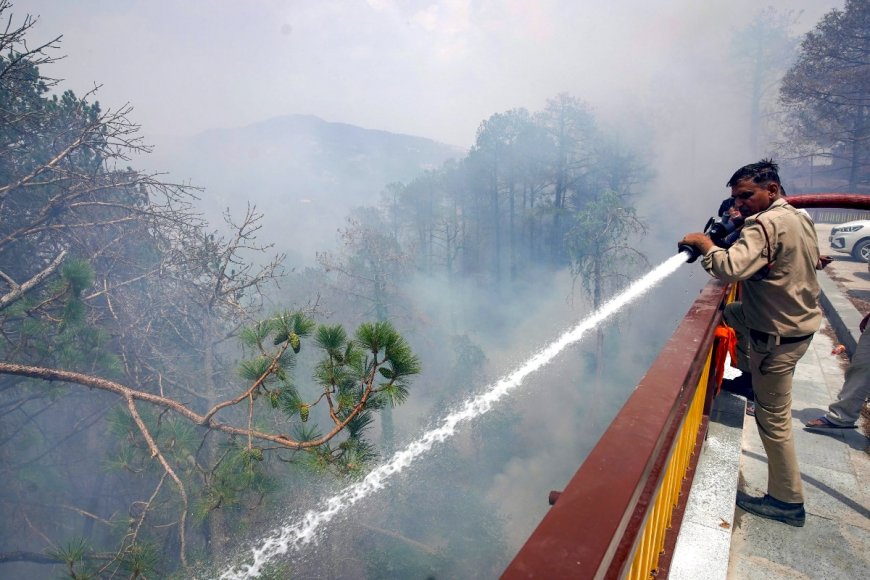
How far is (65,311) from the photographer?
5.13 metres

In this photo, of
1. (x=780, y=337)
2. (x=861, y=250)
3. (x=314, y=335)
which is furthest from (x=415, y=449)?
(x=780, y=337)

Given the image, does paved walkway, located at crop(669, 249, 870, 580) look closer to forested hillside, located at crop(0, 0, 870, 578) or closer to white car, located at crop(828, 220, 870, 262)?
forested hillside, located at crop(0, 0, 870, 578)

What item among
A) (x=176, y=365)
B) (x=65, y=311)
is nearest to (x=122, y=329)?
(x=176, y=365)

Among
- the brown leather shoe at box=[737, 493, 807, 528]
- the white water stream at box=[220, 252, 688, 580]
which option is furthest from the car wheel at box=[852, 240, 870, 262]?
the brown leather shoe at box=[737, 493, 807, 528]

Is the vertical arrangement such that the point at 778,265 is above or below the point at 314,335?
above

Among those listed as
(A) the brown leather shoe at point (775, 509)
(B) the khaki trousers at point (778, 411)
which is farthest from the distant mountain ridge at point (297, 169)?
(A) the brown leather shoe at point (775, 509)

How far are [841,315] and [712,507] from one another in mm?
5140

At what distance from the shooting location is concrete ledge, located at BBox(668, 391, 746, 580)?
1.89 meters

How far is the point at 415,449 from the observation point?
28734mm

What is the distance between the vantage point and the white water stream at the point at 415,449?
283 inches

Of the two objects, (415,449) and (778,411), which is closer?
(778,411)

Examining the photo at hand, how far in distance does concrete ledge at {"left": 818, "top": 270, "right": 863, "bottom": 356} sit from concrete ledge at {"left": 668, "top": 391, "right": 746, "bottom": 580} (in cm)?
284

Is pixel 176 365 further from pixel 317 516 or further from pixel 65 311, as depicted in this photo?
pixel 317 516

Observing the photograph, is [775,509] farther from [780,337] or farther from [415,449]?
[415,449]
